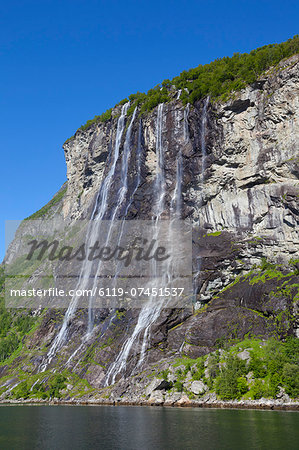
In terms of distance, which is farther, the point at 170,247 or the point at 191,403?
the point at 170,247

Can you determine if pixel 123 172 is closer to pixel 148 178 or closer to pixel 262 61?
pixel 148 178

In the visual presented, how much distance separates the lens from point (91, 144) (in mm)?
146625

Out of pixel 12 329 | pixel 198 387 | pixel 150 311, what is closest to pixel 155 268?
pixel 150 311

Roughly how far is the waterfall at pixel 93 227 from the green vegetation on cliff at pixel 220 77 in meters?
8.04

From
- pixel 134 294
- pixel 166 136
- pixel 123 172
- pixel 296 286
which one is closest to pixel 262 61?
pixel 166 136

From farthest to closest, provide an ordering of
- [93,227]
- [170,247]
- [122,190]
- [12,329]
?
[12,329] → [93,227] → [122,190] → [170,247]

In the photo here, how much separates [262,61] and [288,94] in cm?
1476

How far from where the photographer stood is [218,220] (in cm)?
9956

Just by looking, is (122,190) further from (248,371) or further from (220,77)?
(248,371)

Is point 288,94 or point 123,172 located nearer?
point 288,94

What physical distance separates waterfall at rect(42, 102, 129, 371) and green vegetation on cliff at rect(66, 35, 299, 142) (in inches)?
317

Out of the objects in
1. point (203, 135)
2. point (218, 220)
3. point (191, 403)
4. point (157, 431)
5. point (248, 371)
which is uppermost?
point (203, 135)

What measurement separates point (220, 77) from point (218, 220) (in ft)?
129

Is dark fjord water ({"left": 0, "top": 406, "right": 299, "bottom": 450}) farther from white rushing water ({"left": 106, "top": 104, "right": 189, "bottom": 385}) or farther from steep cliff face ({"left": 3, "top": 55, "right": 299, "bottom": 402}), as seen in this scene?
white rushing water ({"left": 106, "top": 104, "right": 189, "bottom": 385})
